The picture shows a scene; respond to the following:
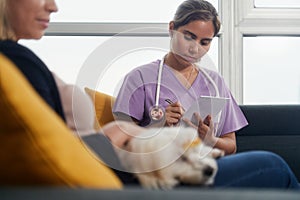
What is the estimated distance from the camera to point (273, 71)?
124 inches

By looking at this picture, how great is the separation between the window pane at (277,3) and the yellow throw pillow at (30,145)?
2.47m

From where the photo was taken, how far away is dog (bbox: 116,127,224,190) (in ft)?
3.27

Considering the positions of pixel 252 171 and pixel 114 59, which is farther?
pixel 114 59

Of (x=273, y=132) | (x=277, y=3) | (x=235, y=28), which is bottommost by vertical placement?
(x=273, y=132)

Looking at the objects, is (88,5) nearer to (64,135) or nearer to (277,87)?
(277,87)

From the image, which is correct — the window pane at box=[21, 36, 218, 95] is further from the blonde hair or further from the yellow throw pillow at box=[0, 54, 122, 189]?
the yellow throw pillow at box=[0, 54, 122, 189]

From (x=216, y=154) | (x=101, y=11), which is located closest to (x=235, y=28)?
(x=101, y=11)

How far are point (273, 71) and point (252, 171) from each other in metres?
2.10

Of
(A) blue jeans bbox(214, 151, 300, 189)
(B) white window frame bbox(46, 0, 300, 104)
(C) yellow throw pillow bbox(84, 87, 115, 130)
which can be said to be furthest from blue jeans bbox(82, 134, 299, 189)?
(B) white window frame bbox(46, 0, 300, 104)

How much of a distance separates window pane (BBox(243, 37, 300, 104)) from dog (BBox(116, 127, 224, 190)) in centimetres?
214

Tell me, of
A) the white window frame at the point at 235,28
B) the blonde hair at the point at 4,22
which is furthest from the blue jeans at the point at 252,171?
the white window frame at the point at 235,28

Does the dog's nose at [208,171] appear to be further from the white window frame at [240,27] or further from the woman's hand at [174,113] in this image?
the white window frame at [240,27]

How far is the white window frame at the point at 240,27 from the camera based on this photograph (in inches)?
119

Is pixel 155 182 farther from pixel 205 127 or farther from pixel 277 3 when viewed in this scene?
pixel 277 3
